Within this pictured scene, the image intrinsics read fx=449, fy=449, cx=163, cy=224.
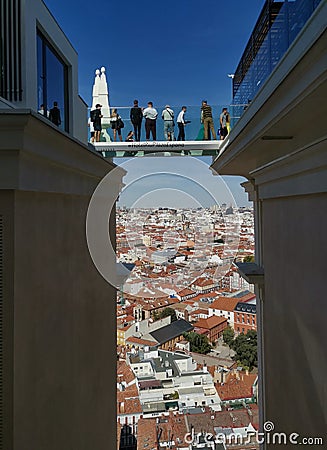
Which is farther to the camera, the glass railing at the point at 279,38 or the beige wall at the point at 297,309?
the beige wall at the point at 297,309

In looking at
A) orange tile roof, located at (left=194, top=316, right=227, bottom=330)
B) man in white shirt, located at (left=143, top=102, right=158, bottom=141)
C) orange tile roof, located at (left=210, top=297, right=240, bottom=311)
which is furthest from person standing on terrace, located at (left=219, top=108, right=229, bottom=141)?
orange tile roof, located at (left=194, top=316, right=227, bottom=330)

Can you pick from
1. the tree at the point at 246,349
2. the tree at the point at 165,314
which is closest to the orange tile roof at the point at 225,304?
the tree at the point at 246,349

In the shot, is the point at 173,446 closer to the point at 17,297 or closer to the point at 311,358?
the point at 311,358

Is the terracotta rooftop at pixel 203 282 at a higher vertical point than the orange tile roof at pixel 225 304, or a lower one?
higher

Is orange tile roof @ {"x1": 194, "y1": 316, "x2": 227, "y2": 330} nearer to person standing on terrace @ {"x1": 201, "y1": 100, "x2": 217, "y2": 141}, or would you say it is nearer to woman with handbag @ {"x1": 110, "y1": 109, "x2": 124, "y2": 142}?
person standing on terrace @ {"x1": 201, "y1": 100, "x2": 217, "y2": 141}

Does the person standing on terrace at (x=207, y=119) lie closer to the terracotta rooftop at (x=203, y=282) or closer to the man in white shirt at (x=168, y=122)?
the man in white shirt at (x=168, y=122)

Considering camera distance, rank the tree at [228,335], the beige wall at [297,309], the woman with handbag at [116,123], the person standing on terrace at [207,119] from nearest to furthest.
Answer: the beige wall at [297,309] < the tree at [228,335] < the person standing on terrace at [207,119] < the woman with handbag at [116,123]
